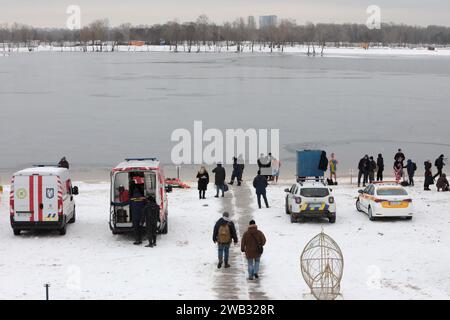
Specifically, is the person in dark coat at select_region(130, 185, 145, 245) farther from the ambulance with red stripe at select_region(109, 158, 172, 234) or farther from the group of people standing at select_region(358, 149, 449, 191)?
the group of people standing at select_region(358, 149, 449, 191)

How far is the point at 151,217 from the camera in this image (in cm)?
1750

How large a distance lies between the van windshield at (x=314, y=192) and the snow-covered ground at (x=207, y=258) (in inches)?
31.2

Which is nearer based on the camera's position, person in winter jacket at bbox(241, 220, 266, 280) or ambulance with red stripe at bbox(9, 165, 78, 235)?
person in winter jacket at bbox(241, 220, 266, 280)

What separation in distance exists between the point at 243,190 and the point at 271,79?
81.6 meters

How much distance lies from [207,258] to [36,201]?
16.2 ft

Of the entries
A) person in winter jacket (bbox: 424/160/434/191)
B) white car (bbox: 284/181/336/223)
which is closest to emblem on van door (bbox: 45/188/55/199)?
white car (bbox: 284/181/336/223)

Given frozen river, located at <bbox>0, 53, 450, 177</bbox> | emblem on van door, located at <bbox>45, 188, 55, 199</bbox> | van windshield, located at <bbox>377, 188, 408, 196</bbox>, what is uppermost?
emblem on van door, located at <bbox>45, 188, 55, 199</bbox>

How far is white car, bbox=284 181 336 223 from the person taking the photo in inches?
805

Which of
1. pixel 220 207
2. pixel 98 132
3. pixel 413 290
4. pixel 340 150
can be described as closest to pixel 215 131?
pixel 98 132

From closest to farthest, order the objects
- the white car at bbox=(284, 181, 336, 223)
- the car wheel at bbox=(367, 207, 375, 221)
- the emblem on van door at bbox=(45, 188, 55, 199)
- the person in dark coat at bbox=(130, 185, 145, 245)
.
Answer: the person in dark coat at bbox=(130, 185, 145, 245) < the emblem on van door at bbox=(45, 188, 55, 199) < the white car at bbox=(284, 181, 336, 223) < the car wheel at bbox=(367, 207, 375, 221)

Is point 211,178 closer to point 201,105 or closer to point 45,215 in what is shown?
point 45,215

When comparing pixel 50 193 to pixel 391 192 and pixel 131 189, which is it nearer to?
pixel 131 189

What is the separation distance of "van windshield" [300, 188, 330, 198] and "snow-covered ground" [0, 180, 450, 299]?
0.79 metres

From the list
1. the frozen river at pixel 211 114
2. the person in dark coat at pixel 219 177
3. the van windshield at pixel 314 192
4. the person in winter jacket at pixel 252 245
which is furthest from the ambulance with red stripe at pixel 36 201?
the frozen river at pixel 211 114
